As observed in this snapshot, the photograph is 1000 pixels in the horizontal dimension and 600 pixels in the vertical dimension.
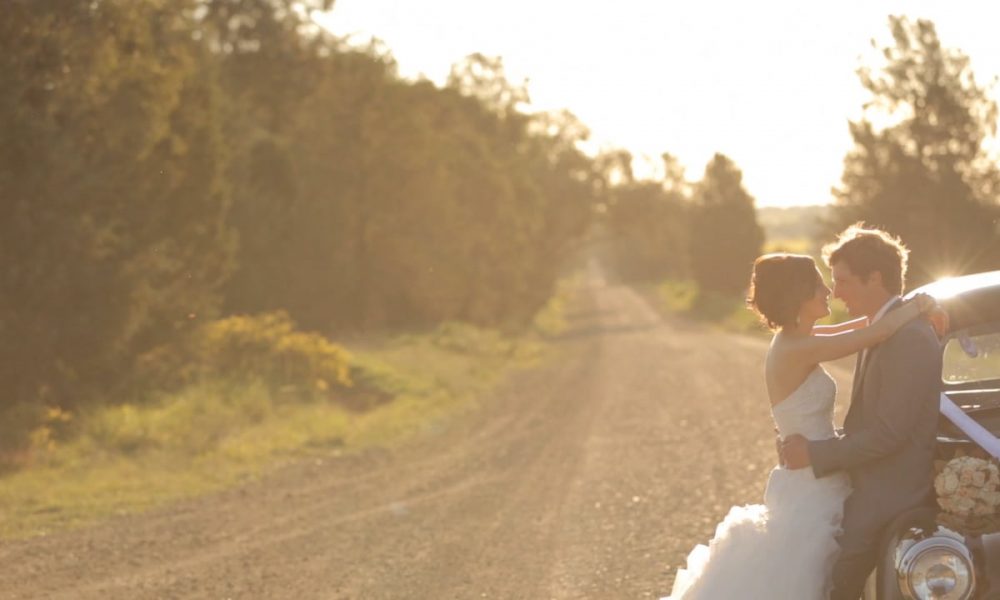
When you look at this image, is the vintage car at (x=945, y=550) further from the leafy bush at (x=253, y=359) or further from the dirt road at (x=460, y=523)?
the leafy bush at (x=253, y=359)

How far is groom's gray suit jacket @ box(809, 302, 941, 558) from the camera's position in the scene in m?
4.75

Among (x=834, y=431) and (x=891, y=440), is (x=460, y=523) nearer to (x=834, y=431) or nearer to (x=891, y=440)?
(x=834, y=431)

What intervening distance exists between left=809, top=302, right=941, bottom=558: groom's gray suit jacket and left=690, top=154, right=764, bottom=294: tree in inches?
2732

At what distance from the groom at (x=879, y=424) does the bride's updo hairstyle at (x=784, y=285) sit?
100 millimetres

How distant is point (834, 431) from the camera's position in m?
5.21

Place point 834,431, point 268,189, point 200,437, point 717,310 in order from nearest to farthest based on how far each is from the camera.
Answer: point 834,431 < point 200,437 < point 268,189 < point 717,310

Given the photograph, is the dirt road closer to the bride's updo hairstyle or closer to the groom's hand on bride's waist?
the groom's hand on bride's waist

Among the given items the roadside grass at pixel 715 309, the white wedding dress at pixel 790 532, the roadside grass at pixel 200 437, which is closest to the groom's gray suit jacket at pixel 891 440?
the white wedding dress at pixel 790 532

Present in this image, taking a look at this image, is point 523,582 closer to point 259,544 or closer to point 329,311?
point 259,544

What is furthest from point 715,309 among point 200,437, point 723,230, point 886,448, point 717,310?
point 886,448

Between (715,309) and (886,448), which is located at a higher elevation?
(886,448)

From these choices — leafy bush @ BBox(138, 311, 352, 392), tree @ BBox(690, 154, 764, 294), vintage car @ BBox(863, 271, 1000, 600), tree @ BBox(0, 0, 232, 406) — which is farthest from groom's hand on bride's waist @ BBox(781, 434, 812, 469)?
tree @ BBox(690, 154, 764, 294)

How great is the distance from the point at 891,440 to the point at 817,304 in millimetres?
601

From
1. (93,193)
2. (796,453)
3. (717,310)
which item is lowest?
(717,310)
